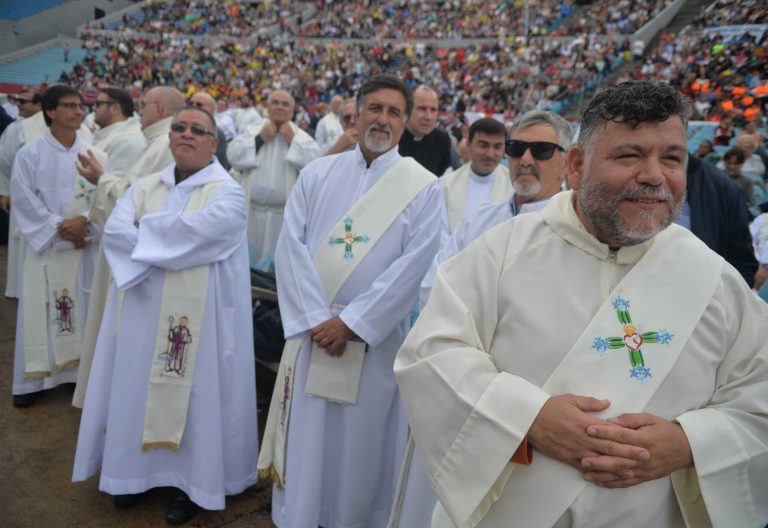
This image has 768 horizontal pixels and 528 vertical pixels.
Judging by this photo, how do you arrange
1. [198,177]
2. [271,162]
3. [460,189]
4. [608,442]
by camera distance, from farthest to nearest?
[271,162]
[460,189]
[198,177]
[608,442]

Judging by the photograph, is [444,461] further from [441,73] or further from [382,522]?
[441,73]

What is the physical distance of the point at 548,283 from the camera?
5.65 ft

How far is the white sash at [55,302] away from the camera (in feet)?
14.8

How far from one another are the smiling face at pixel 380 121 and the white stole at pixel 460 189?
141cm

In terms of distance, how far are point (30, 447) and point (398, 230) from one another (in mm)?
2759

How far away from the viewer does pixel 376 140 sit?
310 centimetres

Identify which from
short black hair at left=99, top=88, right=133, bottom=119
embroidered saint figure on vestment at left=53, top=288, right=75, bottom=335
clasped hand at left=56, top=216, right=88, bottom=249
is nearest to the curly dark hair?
clasped hand at left=56, top=216, right=88, bottom=249

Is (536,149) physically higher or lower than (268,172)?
higher

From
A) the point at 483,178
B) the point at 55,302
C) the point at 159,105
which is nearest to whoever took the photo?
the point at 483,178

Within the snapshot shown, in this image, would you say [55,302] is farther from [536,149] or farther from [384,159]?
[536,149]

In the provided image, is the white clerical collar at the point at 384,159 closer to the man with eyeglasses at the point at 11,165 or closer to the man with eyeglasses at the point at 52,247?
the man with eyeglasses at the point at 52,247

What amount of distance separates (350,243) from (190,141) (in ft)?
3.55

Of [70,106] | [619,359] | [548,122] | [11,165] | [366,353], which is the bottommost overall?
[11,165]

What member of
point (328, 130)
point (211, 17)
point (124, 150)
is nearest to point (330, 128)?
point (328, 130)
